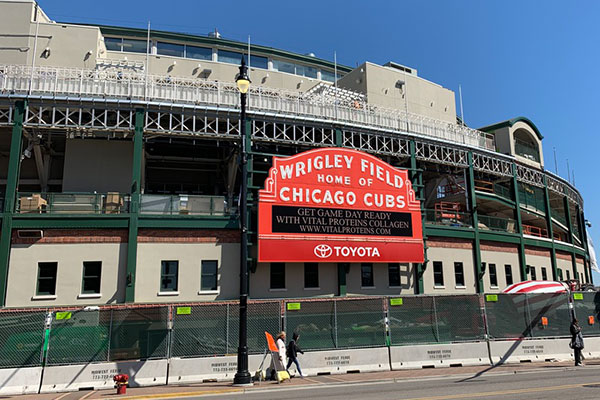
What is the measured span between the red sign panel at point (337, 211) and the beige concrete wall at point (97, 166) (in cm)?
904

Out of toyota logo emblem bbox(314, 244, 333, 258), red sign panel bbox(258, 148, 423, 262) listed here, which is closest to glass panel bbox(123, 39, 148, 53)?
red sign panel bbox(258, 148, 423, 262)

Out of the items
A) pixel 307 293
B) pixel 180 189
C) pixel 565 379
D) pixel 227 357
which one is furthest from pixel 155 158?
pixel 565 379

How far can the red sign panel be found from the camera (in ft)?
79.8

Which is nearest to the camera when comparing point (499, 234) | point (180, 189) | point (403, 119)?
point (403, 119)

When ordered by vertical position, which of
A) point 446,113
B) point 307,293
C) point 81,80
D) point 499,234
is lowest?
point 307,293

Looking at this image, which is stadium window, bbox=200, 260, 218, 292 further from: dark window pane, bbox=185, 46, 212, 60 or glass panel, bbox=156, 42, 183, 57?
glass panel, bbox=156, 42, 183, 57

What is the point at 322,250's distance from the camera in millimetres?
24891

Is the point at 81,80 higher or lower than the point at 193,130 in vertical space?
higher

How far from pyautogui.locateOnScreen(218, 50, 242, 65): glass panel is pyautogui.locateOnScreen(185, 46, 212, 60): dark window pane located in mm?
1204

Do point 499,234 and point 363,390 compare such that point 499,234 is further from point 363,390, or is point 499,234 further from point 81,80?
point 81,80

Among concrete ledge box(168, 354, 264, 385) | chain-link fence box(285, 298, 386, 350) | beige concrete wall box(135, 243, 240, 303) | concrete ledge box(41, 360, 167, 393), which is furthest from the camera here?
beige concrete wall box(135, 243, 240, 303)

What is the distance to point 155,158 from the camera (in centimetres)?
3316

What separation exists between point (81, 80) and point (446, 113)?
94.6ft

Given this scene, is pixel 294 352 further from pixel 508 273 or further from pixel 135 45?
pixel 135 45
